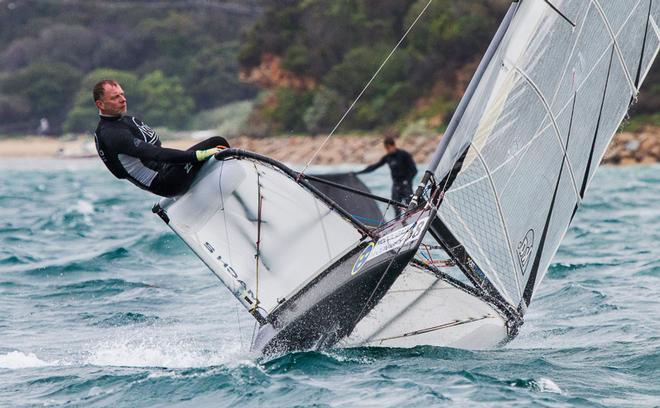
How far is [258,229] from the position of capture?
624 cm

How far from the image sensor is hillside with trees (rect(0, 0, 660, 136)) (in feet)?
140

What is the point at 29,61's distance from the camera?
67.1 m

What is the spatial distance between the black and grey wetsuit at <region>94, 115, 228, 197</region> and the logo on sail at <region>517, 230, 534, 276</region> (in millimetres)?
1773

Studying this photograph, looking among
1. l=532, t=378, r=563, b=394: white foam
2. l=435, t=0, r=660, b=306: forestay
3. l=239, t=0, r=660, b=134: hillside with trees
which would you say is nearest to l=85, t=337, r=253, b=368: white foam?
l=435, t=0, r=660, b=306: forestay

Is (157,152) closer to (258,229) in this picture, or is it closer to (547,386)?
(258,229)

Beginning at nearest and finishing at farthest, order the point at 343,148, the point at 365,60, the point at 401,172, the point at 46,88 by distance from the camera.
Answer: the point at 401,172, the point at 343,148, the point at 365,60, the point at 46,88

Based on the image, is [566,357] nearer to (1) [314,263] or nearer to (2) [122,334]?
(1) [314,263]

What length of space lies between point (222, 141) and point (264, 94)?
48708 millimetres

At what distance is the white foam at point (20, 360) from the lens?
20.3 feet

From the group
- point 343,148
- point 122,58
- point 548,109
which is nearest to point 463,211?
point 548,109

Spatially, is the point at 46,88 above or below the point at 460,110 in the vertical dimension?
above

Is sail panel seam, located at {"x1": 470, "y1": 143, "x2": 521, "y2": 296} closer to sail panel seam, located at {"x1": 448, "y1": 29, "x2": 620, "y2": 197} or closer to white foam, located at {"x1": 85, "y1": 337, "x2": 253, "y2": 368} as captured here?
sail panel seam, located at {"x1": 448, "y1": 29, "x2": 620, "y2": 197}

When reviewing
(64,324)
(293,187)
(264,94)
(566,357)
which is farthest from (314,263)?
(264,94)

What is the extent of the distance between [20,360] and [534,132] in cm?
315
